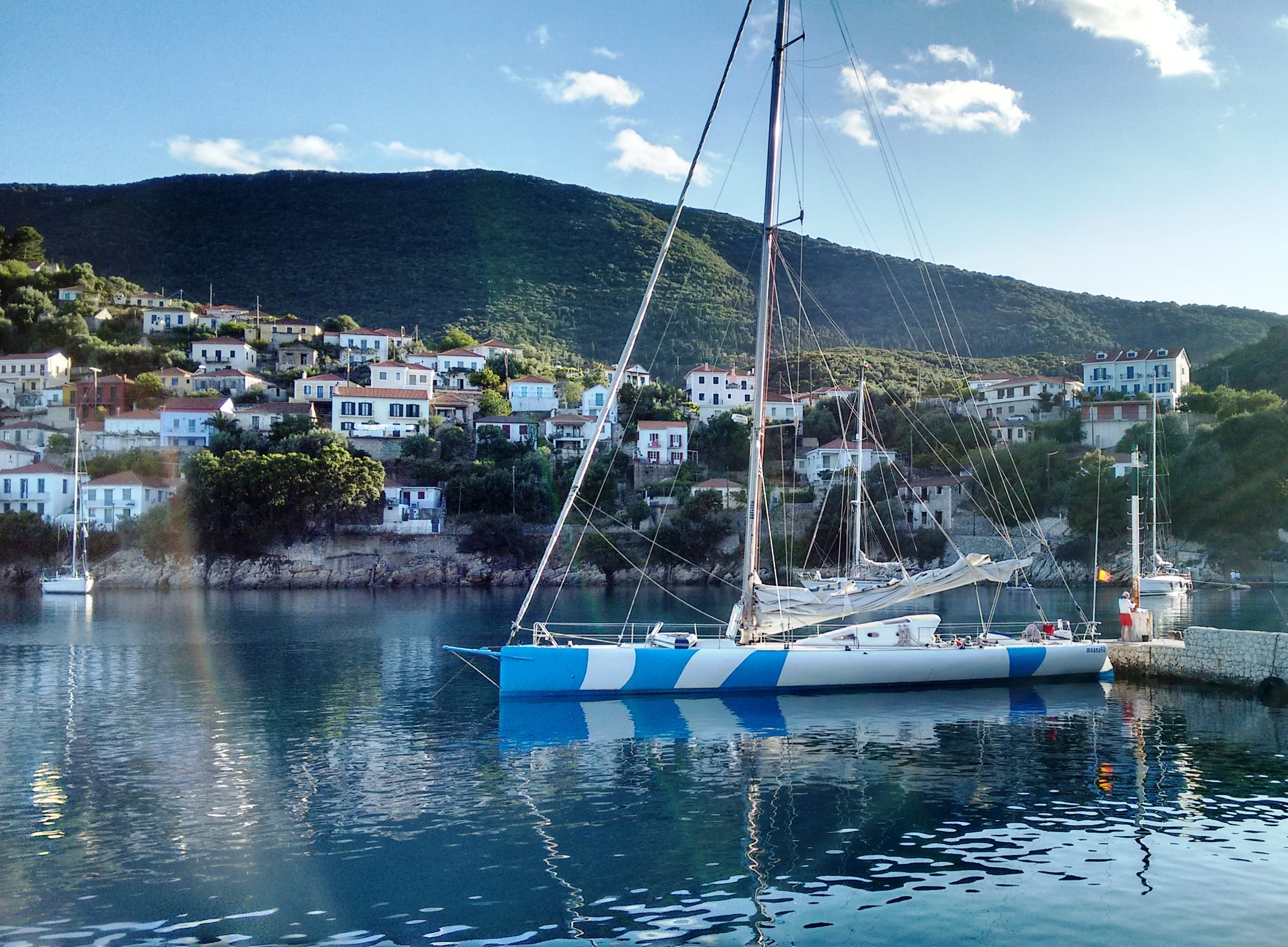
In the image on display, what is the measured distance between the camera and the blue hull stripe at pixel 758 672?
23.8m

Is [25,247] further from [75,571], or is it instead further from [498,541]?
[498,541]

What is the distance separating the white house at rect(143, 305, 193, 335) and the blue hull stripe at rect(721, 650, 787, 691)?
106 meters

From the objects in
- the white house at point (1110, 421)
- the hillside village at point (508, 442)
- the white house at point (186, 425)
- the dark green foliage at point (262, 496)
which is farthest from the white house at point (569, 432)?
the white house at point (1110, 421)

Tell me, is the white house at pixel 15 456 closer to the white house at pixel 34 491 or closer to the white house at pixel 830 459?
the white house at pixel 34 491

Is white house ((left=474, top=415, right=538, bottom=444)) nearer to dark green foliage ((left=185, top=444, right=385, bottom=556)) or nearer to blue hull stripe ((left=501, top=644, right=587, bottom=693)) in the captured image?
dark green foliage ((left=185, top=444, right=385, bottom=556))

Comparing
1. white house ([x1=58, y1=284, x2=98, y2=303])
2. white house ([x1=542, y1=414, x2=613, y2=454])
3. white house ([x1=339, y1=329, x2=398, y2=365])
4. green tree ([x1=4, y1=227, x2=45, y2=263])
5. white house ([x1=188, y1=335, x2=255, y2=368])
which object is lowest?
white house ([x1=542, y1=414, x2=613, y2=454])

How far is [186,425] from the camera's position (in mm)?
84250

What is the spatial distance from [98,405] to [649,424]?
50.6m

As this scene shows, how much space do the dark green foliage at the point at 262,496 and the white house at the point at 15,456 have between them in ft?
58.7

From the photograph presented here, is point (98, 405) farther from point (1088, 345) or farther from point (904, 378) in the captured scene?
point (1088, 345)

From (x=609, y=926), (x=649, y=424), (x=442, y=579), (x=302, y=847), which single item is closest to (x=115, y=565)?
(x=442, y=579)

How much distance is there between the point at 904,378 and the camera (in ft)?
384

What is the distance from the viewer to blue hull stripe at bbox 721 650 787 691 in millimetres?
23828

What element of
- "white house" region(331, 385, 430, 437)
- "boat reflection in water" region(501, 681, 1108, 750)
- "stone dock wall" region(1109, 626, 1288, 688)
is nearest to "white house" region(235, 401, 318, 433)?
"white house" region(331, 385, 430, 437)
